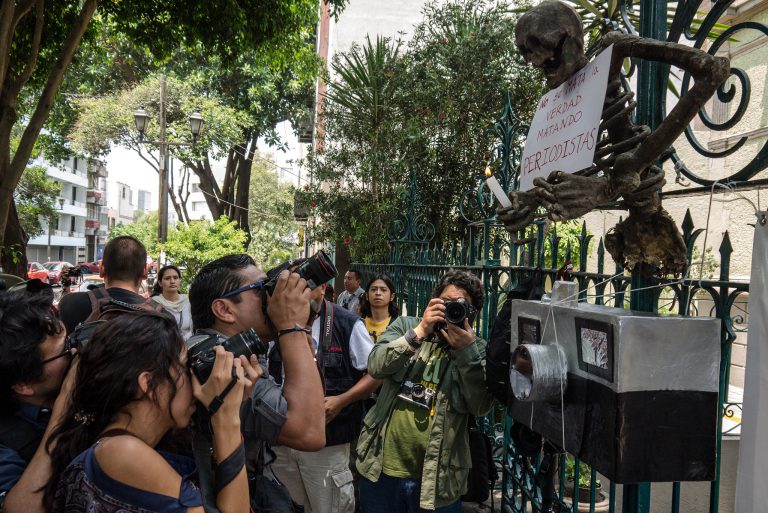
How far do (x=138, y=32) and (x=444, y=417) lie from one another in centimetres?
651

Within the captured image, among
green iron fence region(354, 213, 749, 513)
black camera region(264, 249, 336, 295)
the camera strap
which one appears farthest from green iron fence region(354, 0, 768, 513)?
the camera strap

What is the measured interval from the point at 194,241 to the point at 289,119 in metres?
6.49

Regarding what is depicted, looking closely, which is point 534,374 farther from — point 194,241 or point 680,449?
point 194,241

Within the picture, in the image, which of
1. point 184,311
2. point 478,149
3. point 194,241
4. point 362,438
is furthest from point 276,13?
point 194,241

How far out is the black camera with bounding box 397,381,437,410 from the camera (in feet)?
10.00

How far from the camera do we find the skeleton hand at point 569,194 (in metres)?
1.39

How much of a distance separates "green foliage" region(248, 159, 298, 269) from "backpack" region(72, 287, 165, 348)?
28531mm

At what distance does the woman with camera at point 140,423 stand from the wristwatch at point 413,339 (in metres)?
1.25

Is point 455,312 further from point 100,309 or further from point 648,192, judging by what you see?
point 100,309

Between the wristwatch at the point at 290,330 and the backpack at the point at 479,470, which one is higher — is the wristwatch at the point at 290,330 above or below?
above

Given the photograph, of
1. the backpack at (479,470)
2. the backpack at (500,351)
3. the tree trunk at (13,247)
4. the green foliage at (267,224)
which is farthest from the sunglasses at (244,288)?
the green foliage at (267,224)

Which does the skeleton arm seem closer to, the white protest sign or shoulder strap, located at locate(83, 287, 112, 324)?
the white protest sign

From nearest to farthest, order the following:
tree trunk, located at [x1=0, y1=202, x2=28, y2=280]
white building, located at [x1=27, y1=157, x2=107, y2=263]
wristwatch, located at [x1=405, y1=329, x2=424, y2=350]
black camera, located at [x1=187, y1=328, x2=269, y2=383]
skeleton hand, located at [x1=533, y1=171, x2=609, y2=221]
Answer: skeleton hand, located at [x1=533, y1=171, x2=609, y2=221] → black camera, located at [x1=187, y1=328, x2=269, y2=383] → wristwatch, located at [x1=405, y1=329, x2=424, y2=350] → tree trunk, located at [x1=0, y1=202, x2=28, y2=280] → white building, located at [x1=27, y1=157, x2=107, y2=263]

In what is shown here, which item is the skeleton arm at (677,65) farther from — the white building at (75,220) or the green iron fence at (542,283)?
the white building at (75,220)
